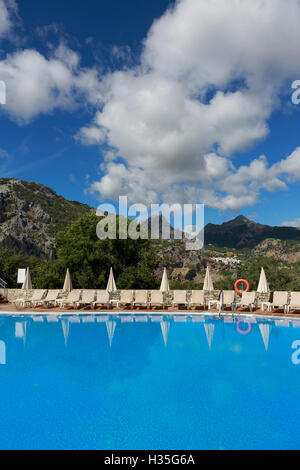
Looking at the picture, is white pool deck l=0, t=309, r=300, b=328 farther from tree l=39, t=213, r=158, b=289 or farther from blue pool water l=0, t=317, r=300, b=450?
tree l=39, t=213, r=158, b=289

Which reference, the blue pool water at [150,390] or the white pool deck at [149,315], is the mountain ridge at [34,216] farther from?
the blue pool water at [150,390]

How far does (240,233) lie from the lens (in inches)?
Answer: 5369

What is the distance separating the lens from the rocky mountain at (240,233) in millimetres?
119106

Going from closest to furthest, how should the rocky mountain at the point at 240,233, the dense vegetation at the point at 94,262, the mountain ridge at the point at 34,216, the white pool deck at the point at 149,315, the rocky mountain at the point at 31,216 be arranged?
the white pool deck at the point at 149,315
the dense vegetation at the point at 94,262
the rocky mountain at the point at 31,216
the mountain ridge at the point at 34,216
the rocky mountain at the point at 240,233

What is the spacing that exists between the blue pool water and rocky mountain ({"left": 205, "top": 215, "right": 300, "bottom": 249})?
108824 mm

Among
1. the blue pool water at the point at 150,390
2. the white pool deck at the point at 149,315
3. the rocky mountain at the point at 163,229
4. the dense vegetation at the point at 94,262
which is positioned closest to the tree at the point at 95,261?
the dense vegetation at the point at 94,262

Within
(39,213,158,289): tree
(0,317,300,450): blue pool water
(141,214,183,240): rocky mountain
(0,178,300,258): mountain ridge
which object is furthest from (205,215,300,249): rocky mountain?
(0,317,300,450): blue pool water

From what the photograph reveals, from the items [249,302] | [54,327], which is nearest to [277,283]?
[249,302]

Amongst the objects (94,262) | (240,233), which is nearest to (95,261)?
(94,262)

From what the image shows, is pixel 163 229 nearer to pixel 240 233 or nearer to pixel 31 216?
pixel 31 216

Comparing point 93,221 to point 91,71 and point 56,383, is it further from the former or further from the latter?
point 56,383

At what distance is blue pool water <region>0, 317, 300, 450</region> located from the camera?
4066 mm

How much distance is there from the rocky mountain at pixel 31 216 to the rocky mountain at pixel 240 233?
235 feet
